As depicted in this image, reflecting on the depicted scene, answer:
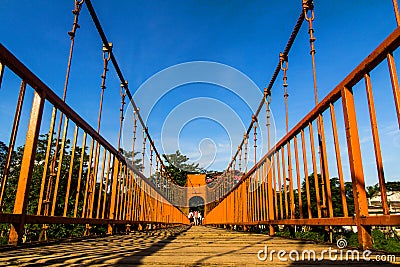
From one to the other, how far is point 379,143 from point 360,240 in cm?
42

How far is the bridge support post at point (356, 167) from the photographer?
4.33ft

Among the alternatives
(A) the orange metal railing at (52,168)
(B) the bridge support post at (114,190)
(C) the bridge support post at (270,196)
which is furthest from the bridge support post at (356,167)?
(B) the bridge support post at (114,190)

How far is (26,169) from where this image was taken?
4.85 ft

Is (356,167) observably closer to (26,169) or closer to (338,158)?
(338,158)

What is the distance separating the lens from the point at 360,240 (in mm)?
1330

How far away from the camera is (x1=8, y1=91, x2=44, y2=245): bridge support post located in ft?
4.65

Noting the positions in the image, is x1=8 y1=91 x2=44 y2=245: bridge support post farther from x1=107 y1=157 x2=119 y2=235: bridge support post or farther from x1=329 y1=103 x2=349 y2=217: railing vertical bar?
x1=107 y1=157 x2=119 y2=235: bridge support post

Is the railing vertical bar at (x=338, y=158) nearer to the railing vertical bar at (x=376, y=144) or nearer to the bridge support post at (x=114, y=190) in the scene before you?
the railing vertical bar at (x=376, y=144)

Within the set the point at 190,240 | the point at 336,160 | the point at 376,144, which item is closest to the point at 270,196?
the point at 190,240

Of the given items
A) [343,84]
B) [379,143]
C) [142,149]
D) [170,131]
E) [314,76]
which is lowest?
[379,143]

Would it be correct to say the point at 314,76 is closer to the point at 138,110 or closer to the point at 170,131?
the point at 138,110

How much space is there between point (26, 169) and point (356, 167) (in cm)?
153

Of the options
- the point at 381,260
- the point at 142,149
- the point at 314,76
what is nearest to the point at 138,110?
the point at 142,149

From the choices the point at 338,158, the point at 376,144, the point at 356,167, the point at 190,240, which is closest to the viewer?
the point at 376,144
